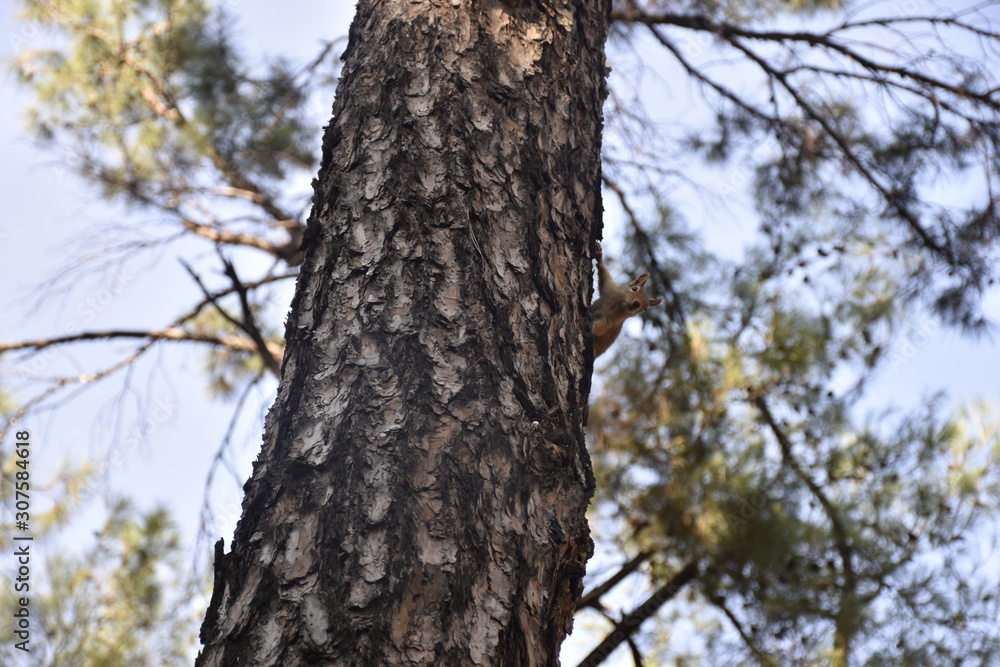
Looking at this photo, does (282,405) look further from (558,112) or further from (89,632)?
(89,632)

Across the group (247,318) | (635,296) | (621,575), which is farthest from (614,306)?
(247,318)

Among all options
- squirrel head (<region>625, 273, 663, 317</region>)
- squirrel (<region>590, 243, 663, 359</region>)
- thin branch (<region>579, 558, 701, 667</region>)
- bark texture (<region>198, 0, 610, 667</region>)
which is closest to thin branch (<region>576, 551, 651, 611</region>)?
thin branch (<region>579, 558, 701, 667</region>)

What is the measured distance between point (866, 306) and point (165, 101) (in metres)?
3.47

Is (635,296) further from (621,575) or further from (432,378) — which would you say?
(432,378)

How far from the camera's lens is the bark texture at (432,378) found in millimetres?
940

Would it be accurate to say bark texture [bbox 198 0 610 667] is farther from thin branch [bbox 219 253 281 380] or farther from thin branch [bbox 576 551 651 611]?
thin branch [bbox 576 551 651 611]

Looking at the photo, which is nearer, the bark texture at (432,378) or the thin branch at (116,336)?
the bark texture at (432,378)

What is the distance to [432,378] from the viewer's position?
1.06 meters

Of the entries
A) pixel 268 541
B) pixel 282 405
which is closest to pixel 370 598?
pixel 268 541

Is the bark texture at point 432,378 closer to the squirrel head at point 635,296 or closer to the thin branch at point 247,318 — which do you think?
the thin branch at point 247,318

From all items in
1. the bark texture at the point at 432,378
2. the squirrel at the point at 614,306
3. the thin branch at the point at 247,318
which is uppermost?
the squirrel at the point at 614,306

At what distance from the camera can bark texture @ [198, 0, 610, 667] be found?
940 millimetres

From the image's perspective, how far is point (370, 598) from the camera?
93 centimetres

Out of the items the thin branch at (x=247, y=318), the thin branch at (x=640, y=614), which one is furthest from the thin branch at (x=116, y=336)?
the thin branch at (x=640, y=614)
